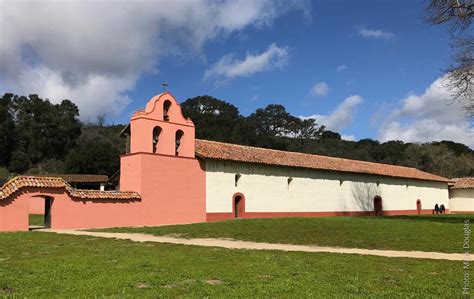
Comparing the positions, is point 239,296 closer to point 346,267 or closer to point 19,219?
point 346,267

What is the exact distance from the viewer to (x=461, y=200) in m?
51.3

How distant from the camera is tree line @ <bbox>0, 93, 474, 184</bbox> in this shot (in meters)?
61.6

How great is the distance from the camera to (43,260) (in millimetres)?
9969

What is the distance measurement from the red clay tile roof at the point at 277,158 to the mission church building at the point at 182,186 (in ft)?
0.31

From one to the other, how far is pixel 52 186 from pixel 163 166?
253 inches

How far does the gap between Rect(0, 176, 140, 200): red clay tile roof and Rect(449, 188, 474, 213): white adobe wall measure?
40.1m

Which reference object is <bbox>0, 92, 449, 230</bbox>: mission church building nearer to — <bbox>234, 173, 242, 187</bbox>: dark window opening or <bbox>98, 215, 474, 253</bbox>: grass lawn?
<bbox>234, 173, 242, 187</bbox>: dark window opening

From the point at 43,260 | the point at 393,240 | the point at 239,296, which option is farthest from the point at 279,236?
the point at 239,296

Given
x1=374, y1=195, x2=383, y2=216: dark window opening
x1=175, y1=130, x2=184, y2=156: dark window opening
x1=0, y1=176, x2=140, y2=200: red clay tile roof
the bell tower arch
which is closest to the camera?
x1=0, y1=176, x2=140, y2=200: red clay tile roof

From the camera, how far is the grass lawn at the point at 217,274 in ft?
21.9

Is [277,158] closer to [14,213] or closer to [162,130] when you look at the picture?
[162,130]

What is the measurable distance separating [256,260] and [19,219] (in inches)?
572

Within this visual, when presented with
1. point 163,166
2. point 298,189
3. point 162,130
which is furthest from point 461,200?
point 162,130

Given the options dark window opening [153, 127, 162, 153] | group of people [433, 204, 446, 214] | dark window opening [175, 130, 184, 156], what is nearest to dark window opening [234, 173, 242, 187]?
dark window opening [175, 130, 184, 156]
